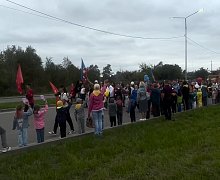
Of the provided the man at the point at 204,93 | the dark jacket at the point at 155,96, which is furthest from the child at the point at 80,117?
the man at the point at 204,93

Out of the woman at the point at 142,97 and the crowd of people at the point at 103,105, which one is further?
the woman at the point at 142,97

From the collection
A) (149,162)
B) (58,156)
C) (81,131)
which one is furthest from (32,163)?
(81,131)

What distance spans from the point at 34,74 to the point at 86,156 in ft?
129

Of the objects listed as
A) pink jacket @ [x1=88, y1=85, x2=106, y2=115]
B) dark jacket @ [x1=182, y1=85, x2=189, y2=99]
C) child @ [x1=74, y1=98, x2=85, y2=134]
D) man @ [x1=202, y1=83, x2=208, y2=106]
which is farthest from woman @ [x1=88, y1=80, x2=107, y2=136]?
man @ [x1=202, y1=83, x2=208, y2=106]

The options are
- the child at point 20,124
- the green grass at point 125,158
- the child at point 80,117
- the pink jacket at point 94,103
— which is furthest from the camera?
the child at point 80,117

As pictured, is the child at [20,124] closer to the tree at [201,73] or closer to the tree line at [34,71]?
the tree line at [34,71]

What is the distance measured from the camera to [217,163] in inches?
199

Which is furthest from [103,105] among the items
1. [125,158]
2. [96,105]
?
[125,158]

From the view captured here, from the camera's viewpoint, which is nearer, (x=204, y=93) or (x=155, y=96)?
(x=155, y=96)

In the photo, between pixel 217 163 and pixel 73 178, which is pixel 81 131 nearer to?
pixel 73 178

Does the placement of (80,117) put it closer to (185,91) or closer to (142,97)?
(142,97)

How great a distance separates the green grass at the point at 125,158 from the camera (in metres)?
4.77

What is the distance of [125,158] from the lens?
5680 mm

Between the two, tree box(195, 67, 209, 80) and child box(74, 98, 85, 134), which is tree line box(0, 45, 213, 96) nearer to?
child box(74, 98, 85, 134)
